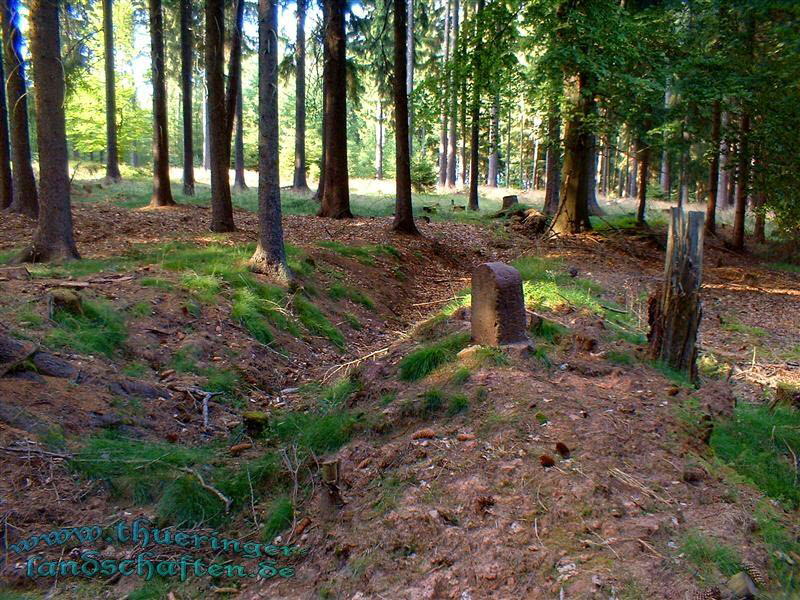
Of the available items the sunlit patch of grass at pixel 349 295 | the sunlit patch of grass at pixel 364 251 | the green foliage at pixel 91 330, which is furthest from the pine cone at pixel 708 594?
the sunlit patch of grass at pixel 364 251

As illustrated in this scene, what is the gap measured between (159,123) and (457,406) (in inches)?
651

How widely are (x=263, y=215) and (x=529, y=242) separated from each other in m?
8.95

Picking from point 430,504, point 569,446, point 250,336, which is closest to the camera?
point 430,504

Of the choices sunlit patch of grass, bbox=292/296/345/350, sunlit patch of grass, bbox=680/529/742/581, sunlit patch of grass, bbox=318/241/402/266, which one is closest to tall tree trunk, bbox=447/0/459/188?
sunlit patch of grass, bbox=318/241/402/266

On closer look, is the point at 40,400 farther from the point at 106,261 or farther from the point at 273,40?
the point at 273,40

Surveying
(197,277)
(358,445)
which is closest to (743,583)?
(358,445)

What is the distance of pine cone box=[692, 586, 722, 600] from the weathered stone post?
3.26 metres

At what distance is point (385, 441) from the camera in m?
5.10

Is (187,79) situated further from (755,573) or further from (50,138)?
(755,573)

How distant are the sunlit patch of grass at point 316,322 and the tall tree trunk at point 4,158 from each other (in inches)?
386

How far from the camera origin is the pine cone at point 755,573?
3211mm

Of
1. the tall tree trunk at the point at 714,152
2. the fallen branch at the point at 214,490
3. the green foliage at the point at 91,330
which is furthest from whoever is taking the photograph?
the tall tree trunk at the point at 714,152

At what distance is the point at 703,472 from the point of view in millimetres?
4289

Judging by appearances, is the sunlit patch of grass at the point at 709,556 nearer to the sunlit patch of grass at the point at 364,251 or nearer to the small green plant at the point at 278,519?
the small green plant at the point at 278,519
